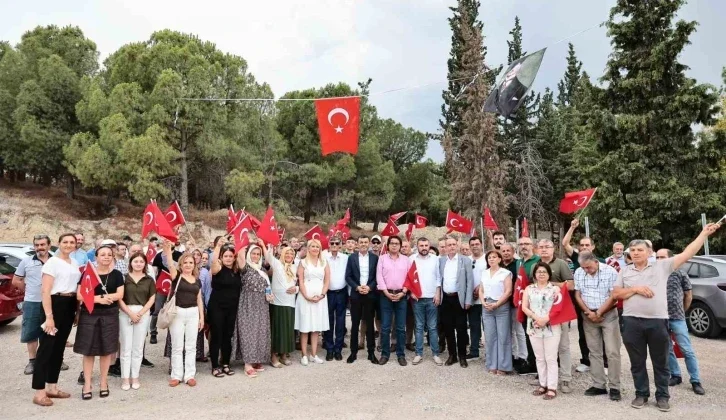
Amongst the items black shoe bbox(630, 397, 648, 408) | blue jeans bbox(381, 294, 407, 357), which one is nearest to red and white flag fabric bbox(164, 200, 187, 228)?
blue jeans bbox(381, 294, 407, 357)

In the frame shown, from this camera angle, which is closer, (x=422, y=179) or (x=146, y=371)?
(x=146, y=371)

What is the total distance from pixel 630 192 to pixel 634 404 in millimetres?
15349

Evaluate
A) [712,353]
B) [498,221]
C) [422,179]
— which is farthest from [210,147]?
[712,353]

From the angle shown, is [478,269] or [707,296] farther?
[707,296]

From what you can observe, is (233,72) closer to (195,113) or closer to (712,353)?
(195,113)

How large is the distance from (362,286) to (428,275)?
982mm

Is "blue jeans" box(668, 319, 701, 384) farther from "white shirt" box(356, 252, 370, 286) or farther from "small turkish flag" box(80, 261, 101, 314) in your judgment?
"small turkish flag" box(80, 261, 101, 314)

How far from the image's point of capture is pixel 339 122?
889 cm

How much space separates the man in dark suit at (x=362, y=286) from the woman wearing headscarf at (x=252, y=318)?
1257 mm

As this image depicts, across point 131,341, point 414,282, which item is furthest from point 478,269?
point 131,341

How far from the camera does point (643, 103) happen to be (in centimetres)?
1809

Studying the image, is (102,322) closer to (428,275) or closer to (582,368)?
(428,275)

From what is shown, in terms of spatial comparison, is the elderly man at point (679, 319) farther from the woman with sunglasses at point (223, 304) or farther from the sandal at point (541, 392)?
the woman with sunglasses at point (223, 304)

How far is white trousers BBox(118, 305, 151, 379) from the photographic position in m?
5.88
